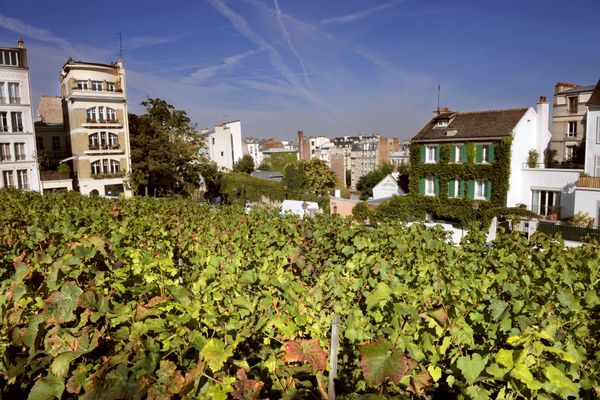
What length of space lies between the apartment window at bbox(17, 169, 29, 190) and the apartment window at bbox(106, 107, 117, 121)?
788 centimetres

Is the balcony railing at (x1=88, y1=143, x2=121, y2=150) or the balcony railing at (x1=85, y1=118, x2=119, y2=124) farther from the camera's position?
the balcony railing at (x1=88, y1=143, x2=121, y2=150)

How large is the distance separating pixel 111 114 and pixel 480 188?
3069 centimetres

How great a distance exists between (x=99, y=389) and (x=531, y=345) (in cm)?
213

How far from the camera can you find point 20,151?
35.2m

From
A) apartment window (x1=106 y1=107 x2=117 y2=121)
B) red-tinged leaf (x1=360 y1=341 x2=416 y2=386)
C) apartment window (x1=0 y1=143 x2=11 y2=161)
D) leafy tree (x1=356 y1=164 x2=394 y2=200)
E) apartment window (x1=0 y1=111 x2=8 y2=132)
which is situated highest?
apartment window (x1=106 y1=107 x2=117 y2=121)

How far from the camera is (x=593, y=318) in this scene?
12.3 feet

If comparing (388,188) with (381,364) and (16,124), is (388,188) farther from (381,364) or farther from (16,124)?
(381,364)

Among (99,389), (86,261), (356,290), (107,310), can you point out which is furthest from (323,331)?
(86,261)

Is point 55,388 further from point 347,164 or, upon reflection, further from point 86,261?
point 347,164

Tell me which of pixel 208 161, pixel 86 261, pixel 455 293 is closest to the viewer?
pixel 455 293

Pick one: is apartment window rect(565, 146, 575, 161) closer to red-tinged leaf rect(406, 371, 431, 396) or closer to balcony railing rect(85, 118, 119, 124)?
balcony railing rect(85, 118, 119, 124)

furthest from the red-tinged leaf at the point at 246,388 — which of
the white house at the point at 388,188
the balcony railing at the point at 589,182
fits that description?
the white house at the point at 388,188

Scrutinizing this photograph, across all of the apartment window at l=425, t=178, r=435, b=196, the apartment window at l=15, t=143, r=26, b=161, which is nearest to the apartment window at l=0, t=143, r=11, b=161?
the apartment window at l=15, t=143, r=26, b=161

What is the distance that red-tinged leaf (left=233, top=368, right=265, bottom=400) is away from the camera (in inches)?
82.4
